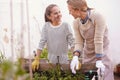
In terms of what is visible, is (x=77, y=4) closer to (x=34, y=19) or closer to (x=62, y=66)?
(x=62, y=66)

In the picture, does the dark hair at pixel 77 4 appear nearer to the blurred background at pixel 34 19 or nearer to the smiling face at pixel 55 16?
the smiling face at pixel 55 16

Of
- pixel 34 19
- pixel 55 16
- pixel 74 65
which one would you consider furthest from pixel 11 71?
pixel 34 19

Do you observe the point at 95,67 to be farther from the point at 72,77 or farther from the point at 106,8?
the point at 106,8

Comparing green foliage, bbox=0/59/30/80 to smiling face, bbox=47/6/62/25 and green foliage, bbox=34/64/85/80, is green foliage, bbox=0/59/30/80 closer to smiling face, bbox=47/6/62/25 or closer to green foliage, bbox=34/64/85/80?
green foliage, bbox=34/64/85/80

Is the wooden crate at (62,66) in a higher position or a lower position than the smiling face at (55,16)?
lower

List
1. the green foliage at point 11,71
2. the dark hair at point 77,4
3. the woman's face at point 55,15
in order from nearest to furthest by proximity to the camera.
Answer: the green foliage at point 11,71 < the dark hair at point 77,4 < the woman's face at point 55,15

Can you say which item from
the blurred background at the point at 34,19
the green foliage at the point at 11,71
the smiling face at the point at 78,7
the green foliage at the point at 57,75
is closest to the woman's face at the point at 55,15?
the smiling face at the point at 78,7

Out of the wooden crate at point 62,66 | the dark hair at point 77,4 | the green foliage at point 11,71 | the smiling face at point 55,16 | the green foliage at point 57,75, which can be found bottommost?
the green foliage at point 57,75

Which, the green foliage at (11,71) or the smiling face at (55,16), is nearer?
the green foliage at (11,71)

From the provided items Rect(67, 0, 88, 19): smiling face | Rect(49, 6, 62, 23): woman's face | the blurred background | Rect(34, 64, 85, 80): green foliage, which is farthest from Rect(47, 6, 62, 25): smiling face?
the blurred background

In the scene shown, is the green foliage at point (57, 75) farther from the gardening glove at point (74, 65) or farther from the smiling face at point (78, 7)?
the smiling face at point (78, 7)

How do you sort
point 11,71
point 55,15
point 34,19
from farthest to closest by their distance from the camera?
1. point 34,19
2. point 55,15
3. point 11,71

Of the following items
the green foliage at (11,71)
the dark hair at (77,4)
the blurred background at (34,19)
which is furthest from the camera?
the blurred background at (34,19)

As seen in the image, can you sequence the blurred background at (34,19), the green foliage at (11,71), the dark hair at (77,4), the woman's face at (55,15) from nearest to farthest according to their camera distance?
the green foliage at (11,71), the dark hair at (77,4), the woman's face at (55,15), the blurred background at (34,19)
